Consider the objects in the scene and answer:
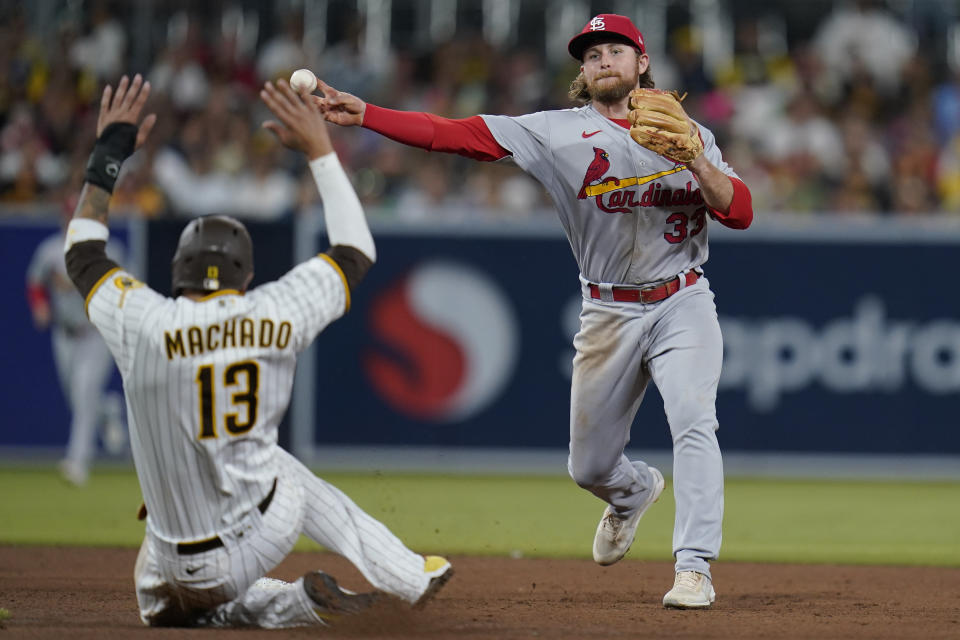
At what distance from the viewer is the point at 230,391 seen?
452cm

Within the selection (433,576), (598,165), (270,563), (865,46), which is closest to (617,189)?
(598,165)

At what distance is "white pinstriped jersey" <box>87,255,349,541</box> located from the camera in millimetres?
4500

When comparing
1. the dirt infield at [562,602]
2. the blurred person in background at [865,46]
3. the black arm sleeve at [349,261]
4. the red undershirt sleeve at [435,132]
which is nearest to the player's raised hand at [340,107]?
the red undershirt sleeve at [435,132]

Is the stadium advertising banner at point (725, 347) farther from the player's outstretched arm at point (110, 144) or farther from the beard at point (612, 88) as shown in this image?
the player's outstretched arm at point (110, 144)

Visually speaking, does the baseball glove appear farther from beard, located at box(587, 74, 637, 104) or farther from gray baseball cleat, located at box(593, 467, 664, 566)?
gray baseball cleat, located at box(593, 467, 664, 566)

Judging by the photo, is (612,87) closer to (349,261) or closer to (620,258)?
(620,258)

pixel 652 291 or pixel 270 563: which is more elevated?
pixel 652 291

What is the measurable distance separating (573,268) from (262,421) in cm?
778

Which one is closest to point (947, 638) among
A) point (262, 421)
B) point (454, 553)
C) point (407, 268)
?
point (262, 421)

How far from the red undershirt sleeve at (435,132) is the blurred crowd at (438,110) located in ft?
20.5

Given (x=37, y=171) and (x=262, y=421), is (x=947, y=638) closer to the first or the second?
(x=262, y=421)

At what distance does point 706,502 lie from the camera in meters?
A: 5.62

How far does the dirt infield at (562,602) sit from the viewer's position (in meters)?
4.97

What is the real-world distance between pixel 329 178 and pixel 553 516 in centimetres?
551
